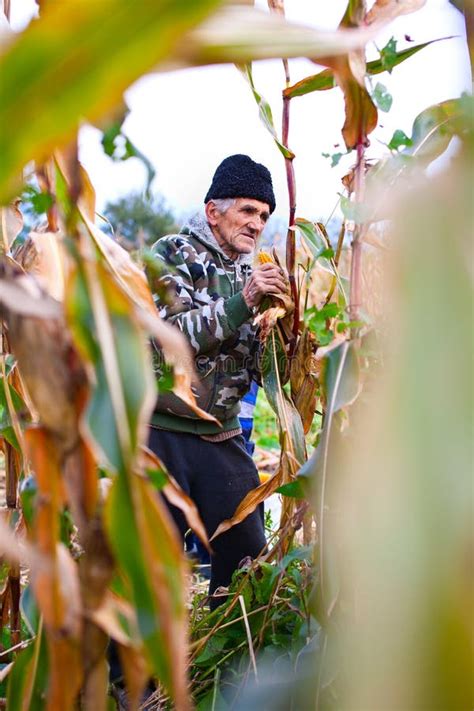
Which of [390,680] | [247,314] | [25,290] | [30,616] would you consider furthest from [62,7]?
[247,314]

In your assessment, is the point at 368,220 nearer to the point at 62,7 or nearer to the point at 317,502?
the point at 317,502

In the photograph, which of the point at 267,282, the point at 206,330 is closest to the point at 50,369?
the point at 267,282

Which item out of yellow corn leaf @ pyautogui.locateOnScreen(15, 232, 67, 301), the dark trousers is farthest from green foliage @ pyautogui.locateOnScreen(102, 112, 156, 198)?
the dark trousers

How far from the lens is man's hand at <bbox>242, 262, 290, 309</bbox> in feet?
4.74

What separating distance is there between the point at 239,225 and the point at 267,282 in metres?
0.55

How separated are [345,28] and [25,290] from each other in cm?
47

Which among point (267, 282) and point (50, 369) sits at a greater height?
point (267, 282)

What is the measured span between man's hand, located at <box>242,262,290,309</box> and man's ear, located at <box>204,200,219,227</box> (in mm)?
546

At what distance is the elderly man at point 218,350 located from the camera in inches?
71.0

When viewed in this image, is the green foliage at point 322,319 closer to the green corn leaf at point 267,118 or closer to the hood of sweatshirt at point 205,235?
the green corn leaf at point 267,118

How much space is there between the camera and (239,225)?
1962 millimetres

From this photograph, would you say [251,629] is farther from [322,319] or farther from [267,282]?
[267,282]

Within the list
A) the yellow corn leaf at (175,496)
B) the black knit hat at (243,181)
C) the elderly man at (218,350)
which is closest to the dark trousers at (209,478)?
the elderly man at (218,350)

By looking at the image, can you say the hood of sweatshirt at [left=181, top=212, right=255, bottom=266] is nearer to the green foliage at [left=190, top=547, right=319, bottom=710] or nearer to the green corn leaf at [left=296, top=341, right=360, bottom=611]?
the green foliage at [left=190, top=547, right=319, bottom=710]
